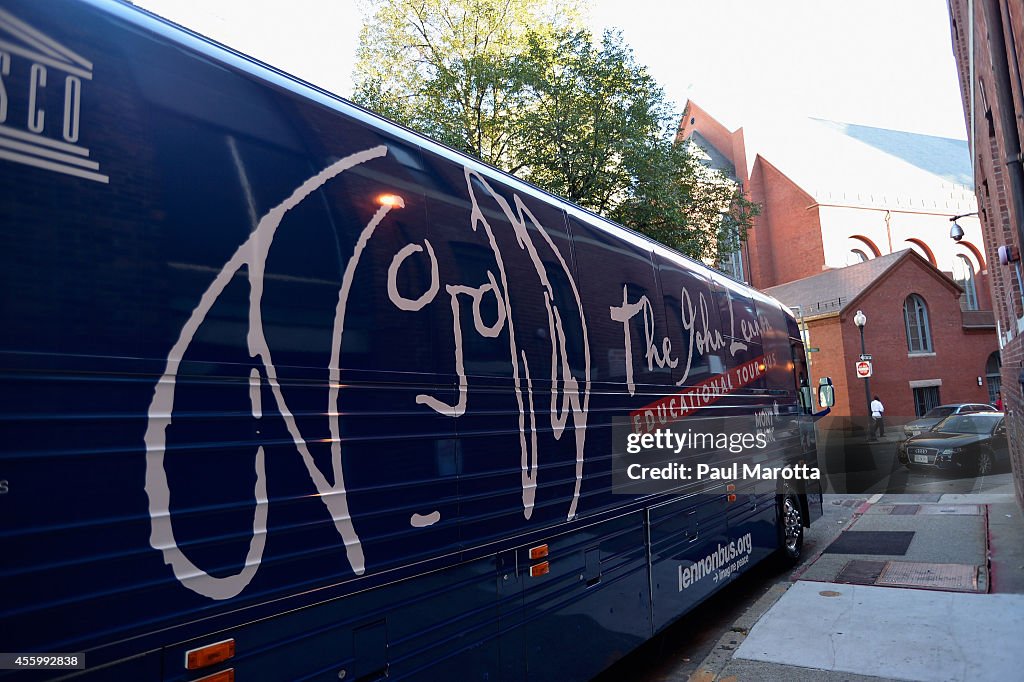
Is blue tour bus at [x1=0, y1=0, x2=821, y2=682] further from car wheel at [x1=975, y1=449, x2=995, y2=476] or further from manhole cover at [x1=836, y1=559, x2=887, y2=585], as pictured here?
car wheel at [x1=975, y1=449, x2=995, y2=476]

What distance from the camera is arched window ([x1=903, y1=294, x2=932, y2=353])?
110ft

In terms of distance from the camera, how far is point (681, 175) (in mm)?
19297

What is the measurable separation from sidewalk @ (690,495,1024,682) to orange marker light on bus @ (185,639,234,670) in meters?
4.08

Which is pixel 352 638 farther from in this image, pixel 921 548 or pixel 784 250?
pixel 784 250

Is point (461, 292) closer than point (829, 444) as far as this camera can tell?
Yes

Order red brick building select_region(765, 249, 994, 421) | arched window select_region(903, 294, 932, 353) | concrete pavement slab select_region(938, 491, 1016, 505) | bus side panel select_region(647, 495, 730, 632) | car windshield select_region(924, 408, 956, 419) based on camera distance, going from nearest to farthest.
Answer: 1. bus side panel select_region(647, 495, 730, 632)
2. concrete pavement slab select_region(938, 491, 1016, 505)
3. car windshield select_region(924, 408, 956, 419)
4. red brick building select_region(765, 249, 994, 421)
5. arched window select_region(903, 294, 932, 353)

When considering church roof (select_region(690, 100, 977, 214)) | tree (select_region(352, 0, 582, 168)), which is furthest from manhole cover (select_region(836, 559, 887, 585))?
church roof (select_region(690, 100, 977, 214))

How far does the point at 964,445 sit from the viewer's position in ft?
52.5

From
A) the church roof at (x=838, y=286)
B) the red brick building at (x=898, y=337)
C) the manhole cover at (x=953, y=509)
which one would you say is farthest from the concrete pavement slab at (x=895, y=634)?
the church roof at (x=838, y=286)

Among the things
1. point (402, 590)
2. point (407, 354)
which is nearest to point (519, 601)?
point (402, 590)

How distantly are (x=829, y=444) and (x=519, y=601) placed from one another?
25615 millimetres

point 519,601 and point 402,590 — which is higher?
point 402,590

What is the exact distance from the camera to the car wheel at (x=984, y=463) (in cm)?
1623

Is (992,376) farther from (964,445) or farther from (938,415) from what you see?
Result: (964,445)
